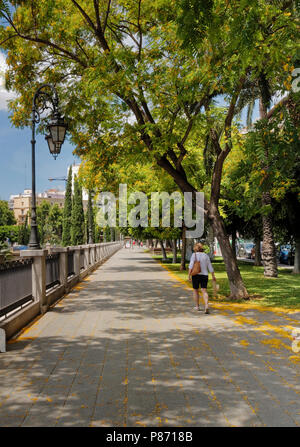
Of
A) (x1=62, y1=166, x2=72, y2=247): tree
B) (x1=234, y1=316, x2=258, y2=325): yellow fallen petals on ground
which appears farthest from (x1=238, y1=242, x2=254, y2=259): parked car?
(x1=62, y1=166, x2=72, y2=247): tree

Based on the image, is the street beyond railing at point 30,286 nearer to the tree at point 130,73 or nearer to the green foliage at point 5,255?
the green foliage at point 5,255

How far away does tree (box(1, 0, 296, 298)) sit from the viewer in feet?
37.0

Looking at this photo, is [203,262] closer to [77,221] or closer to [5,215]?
[77,221]

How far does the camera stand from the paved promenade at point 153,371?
4285mm

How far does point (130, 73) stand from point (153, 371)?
323 inches

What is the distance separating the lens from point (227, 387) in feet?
16.7

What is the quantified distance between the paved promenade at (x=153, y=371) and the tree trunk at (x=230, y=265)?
7.82 feet

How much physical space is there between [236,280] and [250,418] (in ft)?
28.8

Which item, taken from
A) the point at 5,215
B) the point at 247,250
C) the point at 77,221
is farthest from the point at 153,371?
the point at 5,215

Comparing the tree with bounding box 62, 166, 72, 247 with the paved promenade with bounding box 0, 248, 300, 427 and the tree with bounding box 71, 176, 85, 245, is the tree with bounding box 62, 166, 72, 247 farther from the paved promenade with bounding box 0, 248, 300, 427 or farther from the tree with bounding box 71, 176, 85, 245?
the paved promenade with bounding box 0, 248, 300, 427

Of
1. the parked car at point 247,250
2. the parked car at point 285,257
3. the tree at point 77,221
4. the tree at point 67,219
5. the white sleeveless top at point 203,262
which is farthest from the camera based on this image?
the tree at point 67,219

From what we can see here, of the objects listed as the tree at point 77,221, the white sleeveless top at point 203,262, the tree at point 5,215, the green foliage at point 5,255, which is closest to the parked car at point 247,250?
the tree at point 77,221

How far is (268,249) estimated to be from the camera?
824 inches
